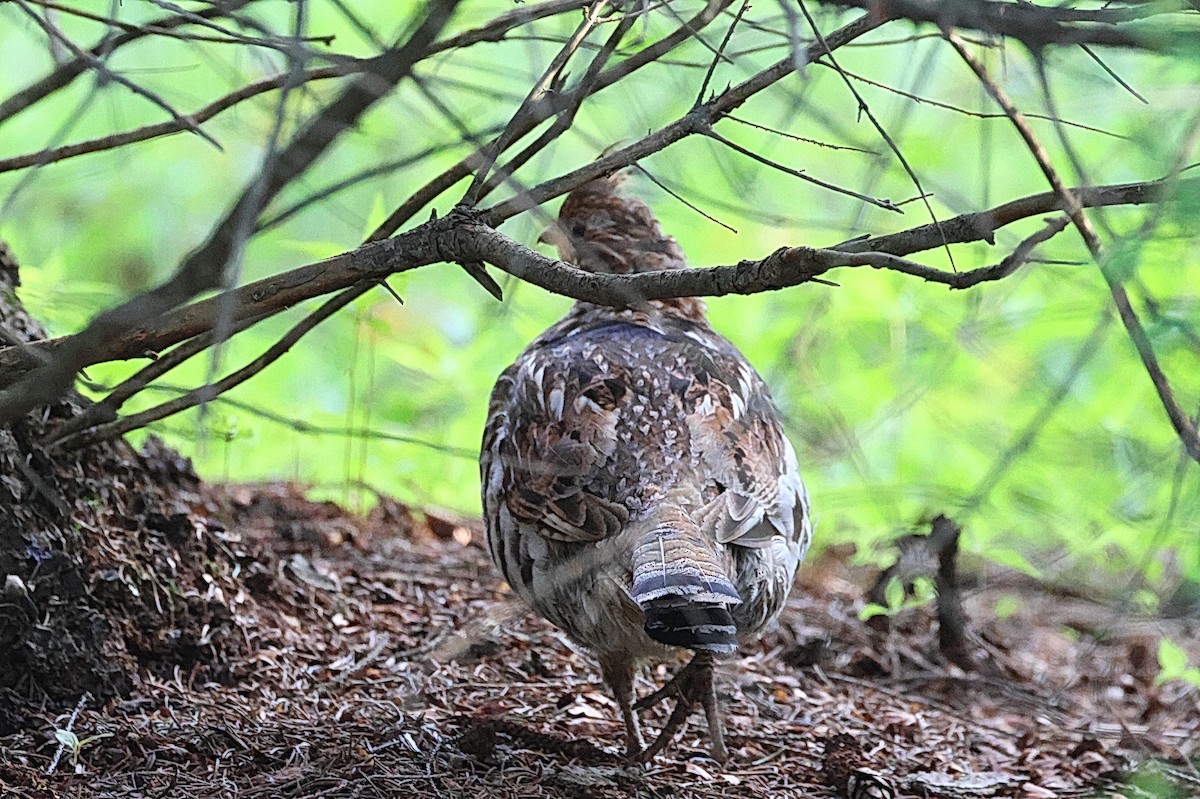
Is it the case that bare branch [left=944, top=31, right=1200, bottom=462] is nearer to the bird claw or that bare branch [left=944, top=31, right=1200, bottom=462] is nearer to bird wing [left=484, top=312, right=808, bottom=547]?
bird wing [left=484, top=312, right=808, bottom=547]

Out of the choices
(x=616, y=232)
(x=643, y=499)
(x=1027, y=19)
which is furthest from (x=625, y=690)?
(x=1027, y=19)

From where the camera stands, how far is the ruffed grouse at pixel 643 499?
3.20 meters

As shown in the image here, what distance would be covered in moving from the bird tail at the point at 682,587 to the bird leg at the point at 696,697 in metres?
0.67

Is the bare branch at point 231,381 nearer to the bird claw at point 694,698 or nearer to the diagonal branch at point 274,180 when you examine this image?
the diagonal branch at point 274,180

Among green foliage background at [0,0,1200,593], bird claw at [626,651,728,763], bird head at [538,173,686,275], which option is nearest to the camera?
bird claw at [626,651,728,763]

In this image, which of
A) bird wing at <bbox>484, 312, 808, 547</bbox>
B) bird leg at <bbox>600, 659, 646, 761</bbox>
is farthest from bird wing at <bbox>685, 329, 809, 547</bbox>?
bird leg at <bbox>600, 659, 646, 761</bbox>

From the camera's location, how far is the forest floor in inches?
127

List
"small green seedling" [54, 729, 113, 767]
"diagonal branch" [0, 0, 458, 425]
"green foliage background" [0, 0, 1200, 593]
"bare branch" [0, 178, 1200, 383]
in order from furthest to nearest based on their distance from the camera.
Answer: "green foliage background" [0, 0, 1200, 593] → "small green seedling" [54, 729, 113, 767] → "bare branch" [0, 178, 1200, 383] → "diagonal branch" [0, 0, 458, 425]

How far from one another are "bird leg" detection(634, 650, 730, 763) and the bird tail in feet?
2.21

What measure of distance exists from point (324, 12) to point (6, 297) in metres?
5.89

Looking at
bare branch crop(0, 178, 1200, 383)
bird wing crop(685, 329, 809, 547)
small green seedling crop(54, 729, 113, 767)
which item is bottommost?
small green seedling crop(54, 729, 113, 767)

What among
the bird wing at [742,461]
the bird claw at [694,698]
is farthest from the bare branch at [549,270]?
the bird claw at [694,698]

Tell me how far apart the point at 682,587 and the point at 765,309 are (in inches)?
169

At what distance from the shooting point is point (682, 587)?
2996 mm
